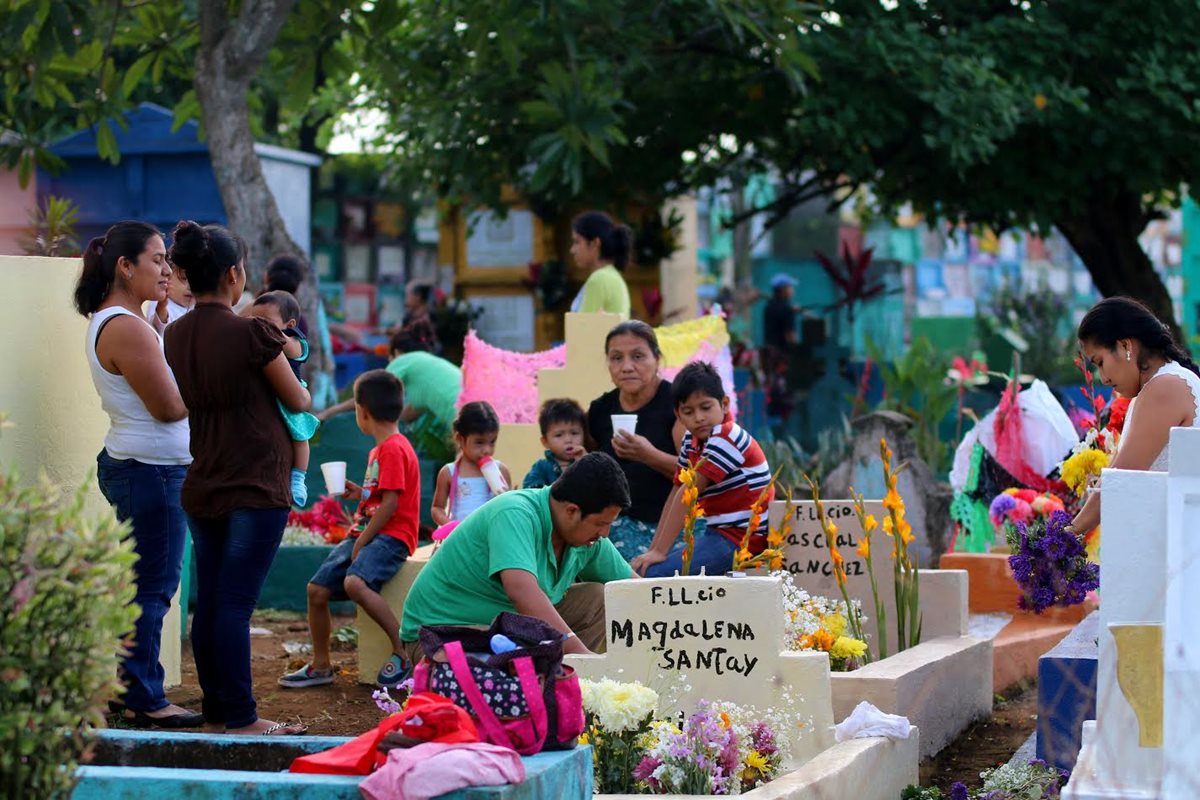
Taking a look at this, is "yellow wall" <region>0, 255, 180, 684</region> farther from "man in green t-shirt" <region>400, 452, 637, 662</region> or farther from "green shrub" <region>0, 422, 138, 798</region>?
"green shrub" <region>0, 422, 138, 798</region>

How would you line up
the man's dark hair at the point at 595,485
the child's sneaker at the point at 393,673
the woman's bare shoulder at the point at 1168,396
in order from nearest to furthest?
the man's dark hair at the point at 595,485
the woman's bare shoulder at the point at 1168,396
the child's sneaker at the point at 393,673

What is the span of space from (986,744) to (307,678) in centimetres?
284

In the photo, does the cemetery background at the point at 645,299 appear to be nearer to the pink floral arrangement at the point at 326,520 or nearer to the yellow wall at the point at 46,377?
the yellow wall at the point at 46,377

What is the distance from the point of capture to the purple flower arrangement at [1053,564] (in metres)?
6.66

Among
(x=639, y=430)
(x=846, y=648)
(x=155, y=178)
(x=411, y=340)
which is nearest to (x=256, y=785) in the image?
(x=846, y=648)

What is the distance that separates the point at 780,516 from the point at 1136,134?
8849 millimetres

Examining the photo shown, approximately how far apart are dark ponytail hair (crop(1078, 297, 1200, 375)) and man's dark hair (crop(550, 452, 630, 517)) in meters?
1.65

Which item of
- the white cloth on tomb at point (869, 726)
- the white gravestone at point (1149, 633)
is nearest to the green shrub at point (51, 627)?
the white gravestone at point (1149, 633)

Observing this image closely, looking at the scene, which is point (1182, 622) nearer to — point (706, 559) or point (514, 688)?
point (514, 688)

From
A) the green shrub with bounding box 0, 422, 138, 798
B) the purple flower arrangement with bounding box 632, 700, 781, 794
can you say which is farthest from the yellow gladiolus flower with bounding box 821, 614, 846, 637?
the green shrub with bounding box 0, 422, 138, 798

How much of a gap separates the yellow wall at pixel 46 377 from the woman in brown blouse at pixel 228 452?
2.18 feet

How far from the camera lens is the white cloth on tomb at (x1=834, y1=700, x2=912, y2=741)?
5557mm

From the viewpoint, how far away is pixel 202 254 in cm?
588

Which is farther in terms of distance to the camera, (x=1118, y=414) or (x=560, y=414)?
(x=560, y=414)
